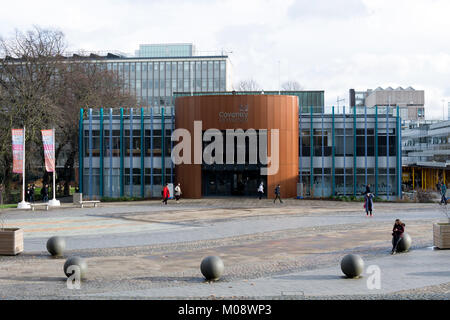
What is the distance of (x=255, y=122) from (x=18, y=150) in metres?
18.5

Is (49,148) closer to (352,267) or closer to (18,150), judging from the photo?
(18,150)

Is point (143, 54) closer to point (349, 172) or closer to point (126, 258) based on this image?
point (349, 172)

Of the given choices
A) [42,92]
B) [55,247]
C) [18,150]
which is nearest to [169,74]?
[42,92]

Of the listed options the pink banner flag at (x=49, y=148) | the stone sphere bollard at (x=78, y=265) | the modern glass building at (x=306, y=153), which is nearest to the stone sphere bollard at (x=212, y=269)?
the stone sphere bollard at (x=78, y=265)

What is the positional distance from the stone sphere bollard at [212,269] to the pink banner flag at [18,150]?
27584mm

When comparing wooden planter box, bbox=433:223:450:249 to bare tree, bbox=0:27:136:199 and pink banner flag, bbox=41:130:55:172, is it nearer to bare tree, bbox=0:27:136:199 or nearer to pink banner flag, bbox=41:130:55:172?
pink banner flag, bbox=41:130:55:172

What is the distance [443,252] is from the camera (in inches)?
683

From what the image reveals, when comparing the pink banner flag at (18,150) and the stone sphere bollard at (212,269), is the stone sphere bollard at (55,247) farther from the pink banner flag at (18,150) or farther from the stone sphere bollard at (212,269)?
the pink banner flag at (18,150)

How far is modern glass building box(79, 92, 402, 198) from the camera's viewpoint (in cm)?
4422

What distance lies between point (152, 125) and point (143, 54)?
259 feet

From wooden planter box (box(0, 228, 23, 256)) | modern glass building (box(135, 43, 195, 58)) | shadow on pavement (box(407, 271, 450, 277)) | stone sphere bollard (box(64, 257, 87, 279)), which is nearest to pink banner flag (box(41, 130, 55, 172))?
wooden planter box (box(0, 228, 23, 256))

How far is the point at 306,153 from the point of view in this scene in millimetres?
44656
